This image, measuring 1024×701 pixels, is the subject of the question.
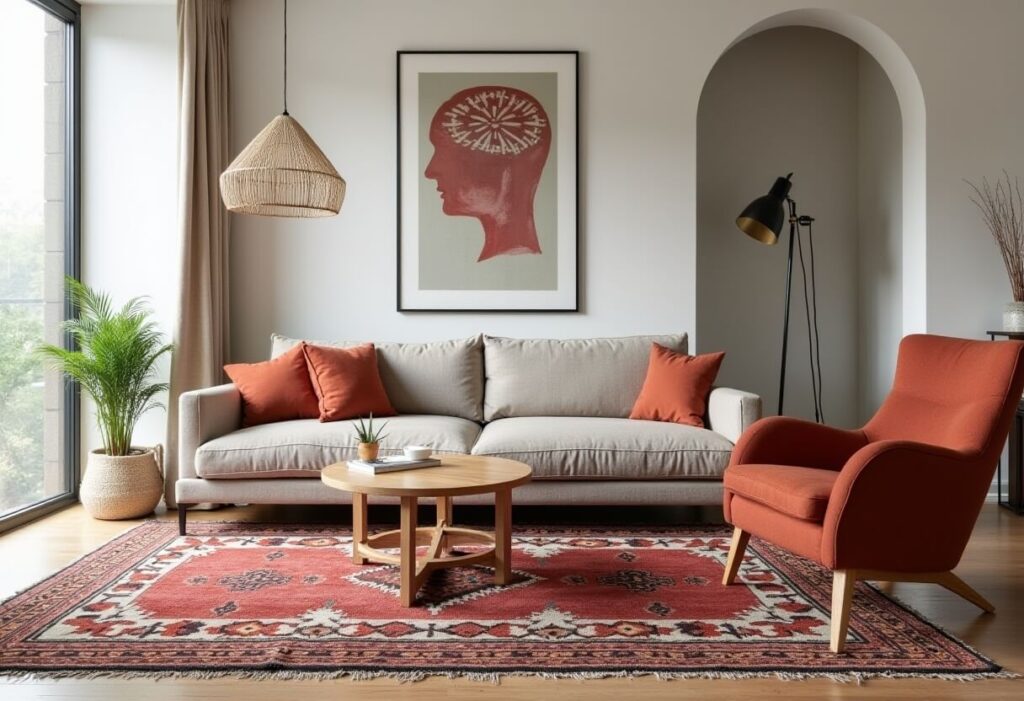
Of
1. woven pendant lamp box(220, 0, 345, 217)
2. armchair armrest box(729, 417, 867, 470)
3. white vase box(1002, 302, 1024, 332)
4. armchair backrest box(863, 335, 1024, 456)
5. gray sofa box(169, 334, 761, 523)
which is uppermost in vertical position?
woven pendant lamp box(220, 0, 345, 217)

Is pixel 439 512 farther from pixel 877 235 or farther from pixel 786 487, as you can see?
pixel 877 235

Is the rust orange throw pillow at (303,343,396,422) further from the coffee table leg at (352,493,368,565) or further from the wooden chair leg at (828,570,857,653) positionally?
the wooden chair leg at (828,570,857,653)

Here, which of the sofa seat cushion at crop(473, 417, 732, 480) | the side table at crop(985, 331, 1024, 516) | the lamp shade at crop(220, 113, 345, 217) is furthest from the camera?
the side table at crop(985, 331, 1024, 516)

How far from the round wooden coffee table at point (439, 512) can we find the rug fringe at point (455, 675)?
0.54m

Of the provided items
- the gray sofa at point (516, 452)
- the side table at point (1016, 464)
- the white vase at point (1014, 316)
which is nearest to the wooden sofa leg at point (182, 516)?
the gray sofa at point (516, 452)

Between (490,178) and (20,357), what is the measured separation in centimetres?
250

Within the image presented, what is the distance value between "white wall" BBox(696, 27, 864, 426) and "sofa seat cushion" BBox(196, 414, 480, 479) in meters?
2.44

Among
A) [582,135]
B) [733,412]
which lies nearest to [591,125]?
[582,135]

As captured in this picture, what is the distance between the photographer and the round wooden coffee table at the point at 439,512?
9.21 feet

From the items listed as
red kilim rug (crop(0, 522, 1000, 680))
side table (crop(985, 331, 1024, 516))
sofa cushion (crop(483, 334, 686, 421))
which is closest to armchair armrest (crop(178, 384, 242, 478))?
red kilim rug (crop(0, 522, 1000, 680))

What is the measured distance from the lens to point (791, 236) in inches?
203

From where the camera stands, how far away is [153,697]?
2141 mm

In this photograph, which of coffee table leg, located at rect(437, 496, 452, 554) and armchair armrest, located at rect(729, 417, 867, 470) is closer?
armchair armrest, located at rect(729, 417, 867, 470)

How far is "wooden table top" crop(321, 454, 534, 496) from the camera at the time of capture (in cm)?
279
